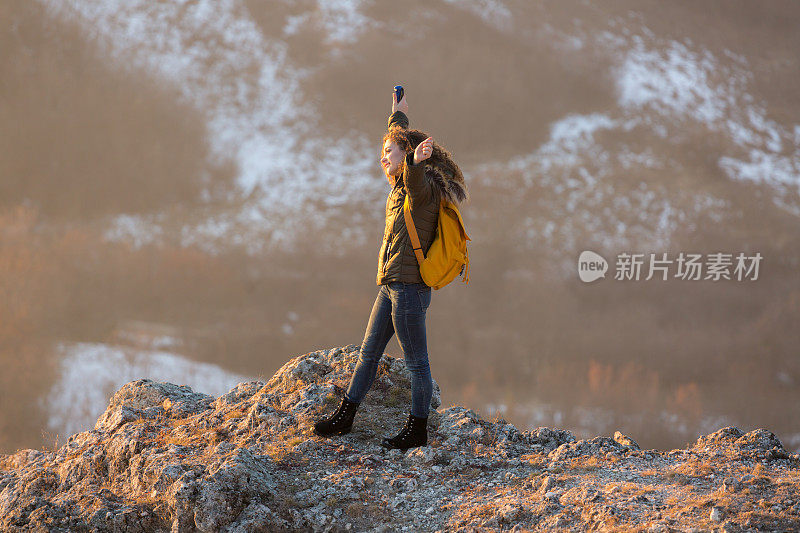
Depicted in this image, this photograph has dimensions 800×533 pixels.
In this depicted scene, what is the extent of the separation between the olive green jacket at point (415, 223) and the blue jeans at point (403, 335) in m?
0.12

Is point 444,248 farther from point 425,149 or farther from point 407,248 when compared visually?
point 425,149

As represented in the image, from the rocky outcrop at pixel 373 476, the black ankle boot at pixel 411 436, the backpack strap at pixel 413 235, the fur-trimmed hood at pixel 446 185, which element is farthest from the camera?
the black ankle boot at pixel 411 436

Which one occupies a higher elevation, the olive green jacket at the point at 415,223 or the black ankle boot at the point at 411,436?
the olive green jacket at the point at 415,223

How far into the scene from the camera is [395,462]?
6.07 meters

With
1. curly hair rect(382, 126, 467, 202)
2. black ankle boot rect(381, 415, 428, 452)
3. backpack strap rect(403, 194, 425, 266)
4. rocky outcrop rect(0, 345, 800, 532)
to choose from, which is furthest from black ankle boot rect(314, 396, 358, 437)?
curly hair rect(382, 126, 467, 202)

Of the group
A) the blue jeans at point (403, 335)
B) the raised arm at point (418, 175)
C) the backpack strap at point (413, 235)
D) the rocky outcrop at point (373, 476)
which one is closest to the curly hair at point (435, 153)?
the raised arm at point (418, 175)

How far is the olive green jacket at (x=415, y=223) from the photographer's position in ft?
18.0

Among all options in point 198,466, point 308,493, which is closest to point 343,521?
point 308,493

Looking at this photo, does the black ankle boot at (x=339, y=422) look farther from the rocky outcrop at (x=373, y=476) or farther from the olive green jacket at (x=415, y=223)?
the olive green jacket at (x=415, y=223)

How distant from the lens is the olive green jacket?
547cm

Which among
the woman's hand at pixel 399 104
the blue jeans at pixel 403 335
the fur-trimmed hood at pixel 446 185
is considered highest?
the woman's hand at pixel 399 104

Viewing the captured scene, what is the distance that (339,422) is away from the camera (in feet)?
20.6

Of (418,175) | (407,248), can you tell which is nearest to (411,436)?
(407,248)

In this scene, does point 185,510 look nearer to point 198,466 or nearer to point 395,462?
point 198,466
